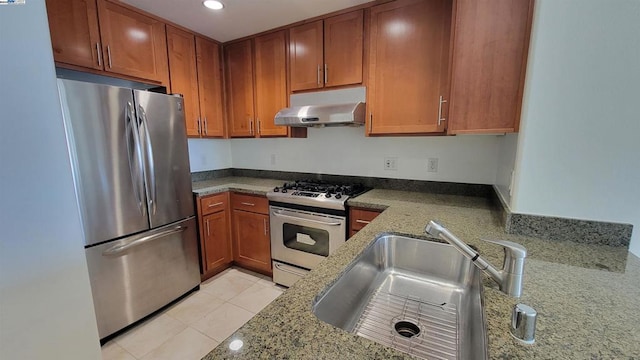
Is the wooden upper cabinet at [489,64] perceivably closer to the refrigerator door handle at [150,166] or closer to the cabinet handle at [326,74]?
the cabinet handle at [326,74]

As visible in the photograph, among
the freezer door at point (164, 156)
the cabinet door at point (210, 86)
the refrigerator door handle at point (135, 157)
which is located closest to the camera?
the refrigerator door handle at point (135, 157)

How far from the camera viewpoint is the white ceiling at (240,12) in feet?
6.23

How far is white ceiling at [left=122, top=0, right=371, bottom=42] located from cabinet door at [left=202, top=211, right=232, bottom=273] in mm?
1734

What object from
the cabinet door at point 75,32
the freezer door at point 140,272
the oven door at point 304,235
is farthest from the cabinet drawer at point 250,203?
the cabinet door at point 75,32

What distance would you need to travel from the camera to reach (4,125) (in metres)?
0.93

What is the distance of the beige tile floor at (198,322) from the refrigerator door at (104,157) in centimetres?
75

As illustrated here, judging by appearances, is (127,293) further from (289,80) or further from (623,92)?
(623,92)

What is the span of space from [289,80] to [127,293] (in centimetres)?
213

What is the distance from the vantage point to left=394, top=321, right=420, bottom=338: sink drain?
86 cm

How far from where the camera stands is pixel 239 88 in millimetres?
2668

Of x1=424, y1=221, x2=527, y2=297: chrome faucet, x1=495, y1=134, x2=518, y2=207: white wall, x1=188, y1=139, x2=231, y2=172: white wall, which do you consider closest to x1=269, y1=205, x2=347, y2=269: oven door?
x1=495, y1=134, x2=518, y2=207: white wall

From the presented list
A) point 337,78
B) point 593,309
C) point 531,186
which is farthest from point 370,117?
point 593,309

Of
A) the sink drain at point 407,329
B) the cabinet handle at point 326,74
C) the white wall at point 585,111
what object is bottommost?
the sink drain at point 407,329

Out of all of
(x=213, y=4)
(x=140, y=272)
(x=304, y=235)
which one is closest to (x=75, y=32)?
(x=213, y=4)
